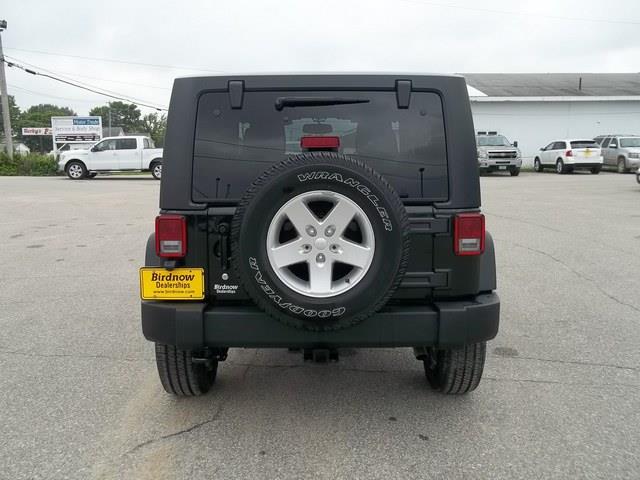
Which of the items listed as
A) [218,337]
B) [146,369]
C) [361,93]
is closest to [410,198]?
[361,93]

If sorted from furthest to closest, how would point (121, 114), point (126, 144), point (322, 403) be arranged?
point (121, 114)
point (126, 144)
point (322, 403)

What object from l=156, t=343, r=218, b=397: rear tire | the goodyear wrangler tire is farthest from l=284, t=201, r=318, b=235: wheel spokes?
l=156, t=343, r=218, b=397: rear tire

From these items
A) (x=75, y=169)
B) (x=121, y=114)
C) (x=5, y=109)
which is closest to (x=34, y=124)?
(x=121, y=114)

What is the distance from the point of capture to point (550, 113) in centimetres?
3256

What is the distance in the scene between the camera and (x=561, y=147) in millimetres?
27453

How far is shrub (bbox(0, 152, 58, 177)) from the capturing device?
94.1ft

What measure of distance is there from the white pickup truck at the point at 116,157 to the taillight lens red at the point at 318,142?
2209cm

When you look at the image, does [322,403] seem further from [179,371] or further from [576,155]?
[576,155]

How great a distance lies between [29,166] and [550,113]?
2912cm

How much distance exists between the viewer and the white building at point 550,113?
32.0 metres

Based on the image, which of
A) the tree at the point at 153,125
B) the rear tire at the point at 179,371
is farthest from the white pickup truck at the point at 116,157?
the tree at the point at 153,125

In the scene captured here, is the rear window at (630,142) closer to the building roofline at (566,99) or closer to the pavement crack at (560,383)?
the building roofline at (566,99)

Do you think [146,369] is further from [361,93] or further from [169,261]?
[361,93]

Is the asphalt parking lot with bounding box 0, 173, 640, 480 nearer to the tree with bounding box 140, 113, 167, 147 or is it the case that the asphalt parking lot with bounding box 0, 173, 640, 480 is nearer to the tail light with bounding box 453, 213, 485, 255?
the tail light with bounding box 453, 213, 485, 255
